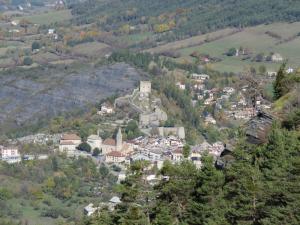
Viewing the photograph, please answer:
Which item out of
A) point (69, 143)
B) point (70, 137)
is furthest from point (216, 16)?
point (69, 143)

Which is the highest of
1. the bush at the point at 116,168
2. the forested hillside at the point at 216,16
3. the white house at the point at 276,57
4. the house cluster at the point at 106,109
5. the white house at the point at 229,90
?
the forested hillside at the point at 216,16

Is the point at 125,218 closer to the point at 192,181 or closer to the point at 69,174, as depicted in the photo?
the point at 192,181

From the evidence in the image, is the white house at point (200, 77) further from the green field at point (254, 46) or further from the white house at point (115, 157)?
the white house at point (115, 157)

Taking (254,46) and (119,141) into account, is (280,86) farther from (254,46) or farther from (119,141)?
(254,46)

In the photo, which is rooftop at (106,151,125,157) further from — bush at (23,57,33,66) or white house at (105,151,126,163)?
bush at (23,57,33,66)

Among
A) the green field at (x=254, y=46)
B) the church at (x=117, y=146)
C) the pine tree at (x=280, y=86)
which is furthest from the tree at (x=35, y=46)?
the pine tree at (x=280, y=86)

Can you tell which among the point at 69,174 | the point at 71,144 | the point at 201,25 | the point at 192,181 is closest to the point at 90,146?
the point at 71,144

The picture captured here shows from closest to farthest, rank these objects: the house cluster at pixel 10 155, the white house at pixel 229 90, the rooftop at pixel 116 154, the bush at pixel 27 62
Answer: the rooftop at pixel 116 154
the house cluster at pixel 10 155
the white house at pixel 229 90
the bush at pixel 27 62
